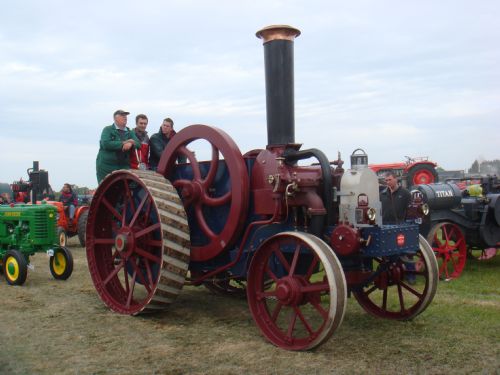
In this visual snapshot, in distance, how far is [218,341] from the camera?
4.12 meters

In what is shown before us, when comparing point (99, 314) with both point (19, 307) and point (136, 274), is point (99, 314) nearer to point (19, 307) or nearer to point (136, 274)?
point (136, 274)

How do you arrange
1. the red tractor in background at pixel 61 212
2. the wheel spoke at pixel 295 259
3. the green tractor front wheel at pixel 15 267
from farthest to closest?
the red tractor in background at pixel 61 212 → the green tractor front wheel at pixel 15 267 → the wheel spoke at pixel 295 259

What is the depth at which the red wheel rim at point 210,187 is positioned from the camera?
4.54 m

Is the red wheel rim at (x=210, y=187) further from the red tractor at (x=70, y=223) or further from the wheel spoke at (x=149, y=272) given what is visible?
the red tractor at (x=70, y=223)

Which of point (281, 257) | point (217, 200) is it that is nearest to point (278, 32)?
point (217, 200)

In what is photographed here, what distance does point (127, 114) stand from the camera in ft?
19.8

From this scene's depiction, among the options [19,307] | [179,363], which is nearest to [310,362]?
[179,363]

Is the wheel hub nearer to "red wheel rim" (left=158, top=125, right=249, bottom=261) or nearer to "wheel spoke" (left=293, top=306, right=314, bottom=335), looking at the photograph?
"red wheel rim" (left=158, top=125, right=249, bottom=261)

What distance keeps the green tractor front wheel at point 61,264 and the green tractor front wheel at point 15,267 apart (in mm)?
470

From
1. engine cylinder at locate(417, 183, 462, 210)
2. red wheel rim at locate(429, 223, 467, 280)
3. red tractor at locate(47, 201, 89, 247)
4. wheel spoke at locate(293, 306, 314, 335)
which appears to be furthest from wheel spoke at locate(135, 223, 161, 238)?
red tractor at locate(47, 201, 89, 247)

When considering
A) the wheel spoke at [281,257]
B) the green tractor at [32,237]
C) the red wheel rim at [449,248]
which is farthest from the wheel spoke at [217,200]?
the red wheel rim at [449,248]

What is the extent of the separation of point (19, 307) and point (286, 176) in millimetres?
3085

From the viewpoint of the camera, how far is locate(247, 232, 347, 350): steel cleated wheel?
11.9ft

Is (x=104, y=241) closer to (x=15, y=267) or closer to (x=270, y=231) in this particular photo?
(x=270, y=231)
